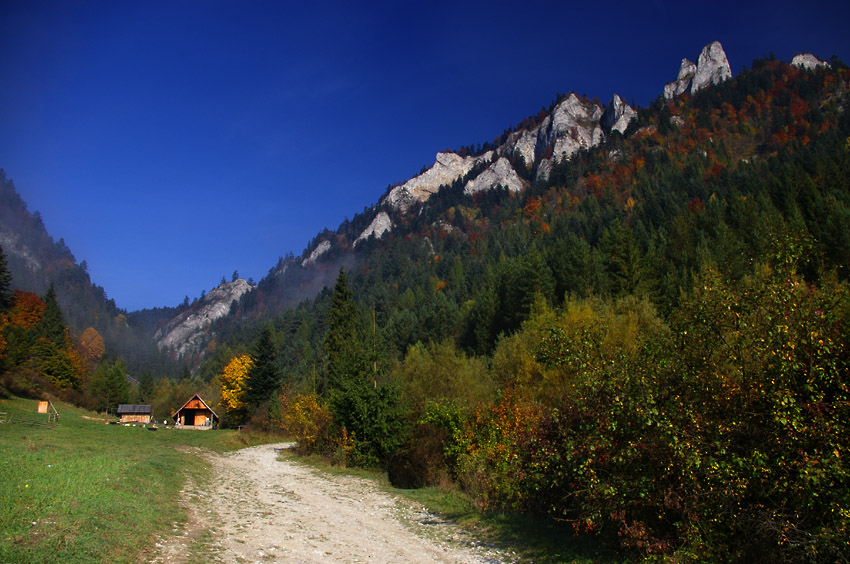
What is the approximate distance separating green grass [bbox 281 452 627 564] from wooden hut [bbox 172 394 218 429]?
222ft

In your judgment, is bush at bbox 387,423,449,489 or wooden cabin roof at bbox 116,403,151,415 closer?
bush at bbox 387,423,449,489

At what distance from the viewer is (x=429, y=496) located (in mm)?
17562

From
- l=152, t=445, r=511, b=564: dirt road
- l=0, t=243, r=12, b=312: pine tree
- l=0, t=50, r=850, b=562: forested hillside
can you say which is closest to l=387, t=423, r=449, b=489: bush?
l=0, t=50, r=850, b=562: forested hillside

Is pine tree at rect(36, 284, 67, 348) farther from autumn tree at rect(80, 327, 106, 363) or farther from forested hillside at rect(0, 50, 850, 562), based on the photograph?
autumn tree at rect(80, 327, 106, 363)

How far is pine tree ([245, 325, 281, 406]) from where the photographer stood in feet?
182

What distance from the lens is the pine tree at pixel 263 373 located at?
5553 cm

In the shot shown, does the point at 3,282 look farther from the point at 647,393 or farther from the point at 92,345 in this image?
the point at 647,393

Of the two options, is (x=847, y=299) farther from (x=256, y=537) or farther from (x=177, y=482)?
(x=177, y=482)

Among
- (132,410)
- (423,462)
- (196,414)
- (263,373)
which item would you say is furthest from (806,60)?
(132,410)

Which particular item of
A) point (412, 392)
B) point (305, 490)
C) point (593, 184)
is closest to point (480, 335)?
point (412, 392)

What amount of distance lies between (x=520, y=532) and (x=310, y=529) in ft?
16.9

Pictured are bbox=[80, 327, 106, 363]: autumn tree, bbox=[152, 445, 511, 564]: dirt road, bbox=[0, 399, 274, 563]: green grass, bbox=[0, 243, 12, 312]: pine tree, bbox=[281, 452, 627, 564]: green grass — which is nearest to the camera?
bbox=[0, 399, 274, 563]: green grass

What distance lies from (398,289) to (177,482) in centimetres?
11567

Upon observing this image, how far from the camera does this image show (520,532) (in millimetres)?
11805
